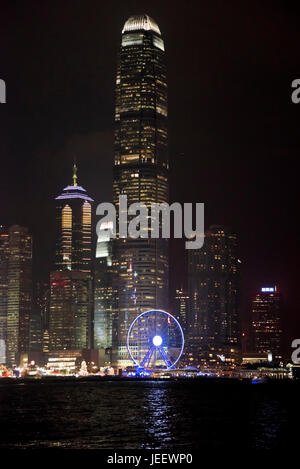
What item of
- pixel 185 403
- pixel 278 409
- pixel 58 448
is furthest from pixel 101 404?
pixel 58 448

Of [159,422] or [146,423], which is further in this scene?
[159,422]

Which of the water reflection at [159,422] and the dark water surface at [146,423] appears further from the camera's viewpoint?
the dark water surface at [146,423]

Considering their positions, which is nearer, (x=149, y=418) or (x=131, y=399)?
(x=149, y=418)

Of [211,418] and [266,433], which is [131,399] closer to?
[211,418]

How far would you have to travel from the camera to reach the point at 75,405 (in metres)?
139

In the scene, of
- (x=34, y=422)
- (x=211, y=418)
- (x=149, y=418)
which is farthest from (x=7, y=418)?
(x=211, y=418)

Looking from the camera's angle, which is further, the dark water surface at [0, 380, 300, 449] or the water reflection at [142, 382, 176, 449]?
the dark water surface at [0, 380, 300, 449]

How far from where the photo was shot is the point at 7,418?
365 feet

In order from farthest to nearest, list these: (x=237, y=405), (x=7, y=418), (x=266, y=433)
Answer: (x=237, y=405)
(x=7, y=418)
(x=266, y=433)

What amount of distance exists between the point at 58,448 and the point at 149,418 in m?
35.8
